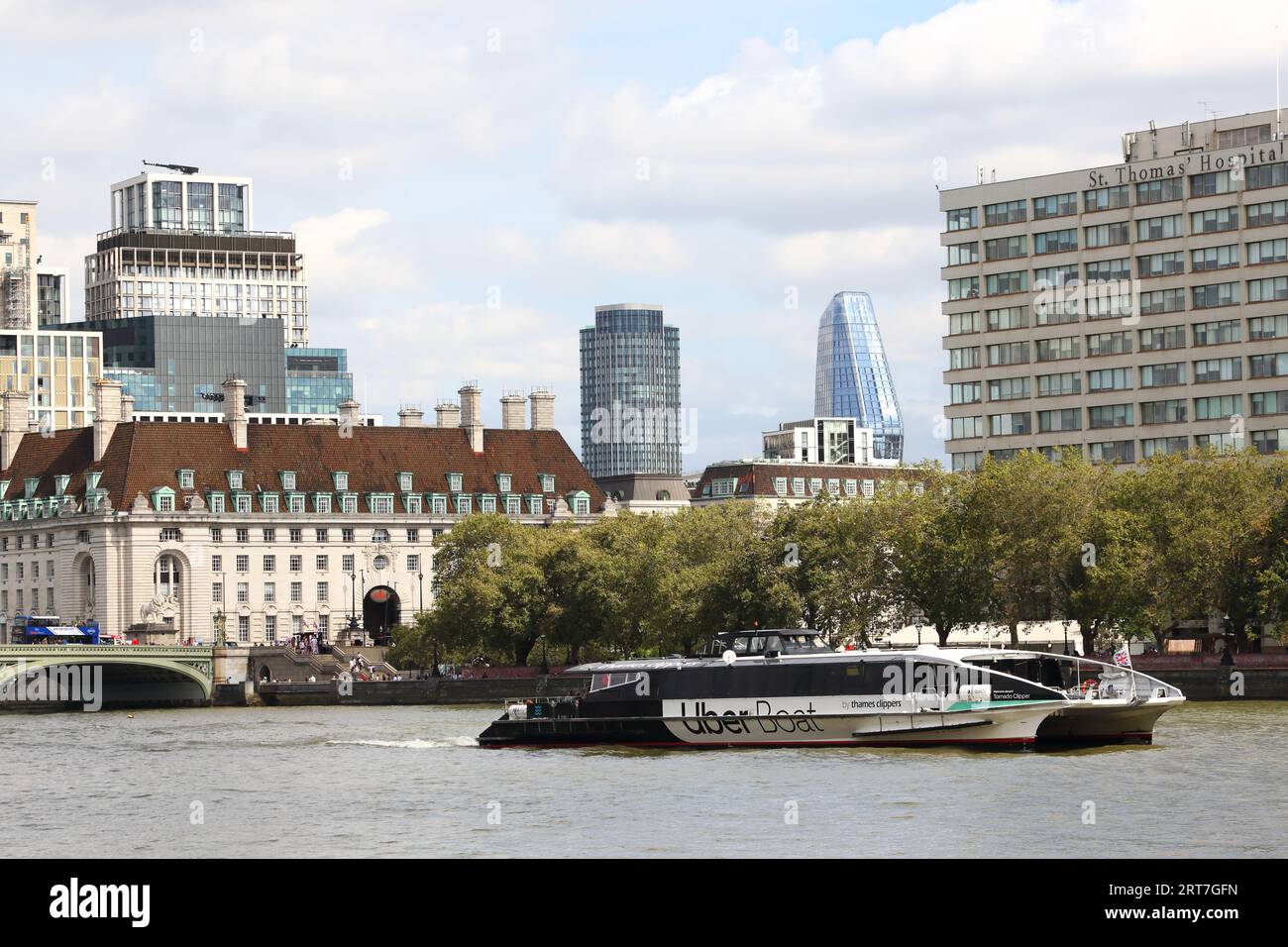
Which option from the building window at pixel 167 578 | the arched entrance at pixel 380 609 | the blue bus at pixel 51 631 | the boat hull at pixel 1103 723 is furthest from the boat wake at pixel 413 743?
the arched entrance at pixel 380 609

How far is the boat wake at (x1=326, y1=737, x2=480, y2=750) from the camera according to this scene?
94.7 meters

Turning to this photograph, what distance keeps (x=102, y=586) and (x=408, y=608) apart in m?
26.6

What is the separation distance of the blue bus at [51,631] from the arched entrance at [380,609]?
2510cm

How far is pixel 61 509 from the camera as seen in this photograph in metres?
193

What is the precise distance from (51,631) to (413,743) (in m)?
75.8

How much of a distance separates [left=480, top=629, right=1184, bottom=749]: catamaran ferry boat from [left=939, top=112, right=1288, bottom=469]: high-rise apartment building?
7134 centimetres

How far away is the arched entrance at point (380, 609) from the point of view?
649ft

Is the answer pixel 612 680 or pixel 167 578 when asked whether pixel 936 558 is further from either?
pixel 167 578

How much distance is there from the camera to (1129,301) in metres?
163

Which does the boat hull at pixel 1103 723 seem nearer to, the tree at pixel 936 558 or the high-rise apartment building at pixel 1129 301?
the tree at pixel 936 558

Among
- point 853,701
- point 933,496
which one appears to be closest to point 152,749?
point 853,701

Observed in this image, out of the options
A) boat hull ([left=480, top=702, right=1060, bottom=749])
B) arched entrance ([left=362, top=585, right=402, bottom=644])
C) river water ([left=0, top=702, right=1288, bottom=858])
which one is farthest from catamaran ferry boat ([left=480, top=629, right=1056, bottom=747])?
arched entrance ([left=362, top=585, right=402, bottom=644])

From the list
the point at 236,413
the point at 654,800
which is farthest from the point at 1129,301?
the point at 654,800

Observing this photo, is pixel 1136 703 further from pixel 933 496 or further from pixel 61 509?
pixel 61 509
